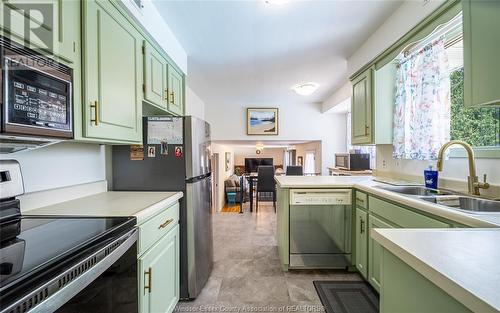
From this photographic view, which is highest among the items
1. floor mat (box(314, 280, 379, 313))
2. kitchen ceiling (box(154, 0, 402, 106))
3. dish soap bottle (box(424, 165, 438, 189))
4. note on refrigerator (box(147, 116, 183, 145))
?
kitchen ceiling (box(154, 0, 402, 106))

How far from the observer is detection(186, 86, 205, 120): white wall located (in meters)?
3.62

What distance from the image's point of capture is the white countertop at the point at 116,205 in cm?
113

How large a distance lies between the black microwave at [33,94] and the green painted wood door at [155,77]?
70 cm

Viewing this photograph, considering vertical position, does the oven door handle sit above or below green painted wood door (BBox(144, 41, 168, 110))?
below

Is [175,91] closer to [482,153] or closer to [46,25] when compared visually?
[46,25]

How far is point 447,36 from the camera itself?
172cm

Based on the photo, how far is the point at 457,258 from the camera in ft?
1.99

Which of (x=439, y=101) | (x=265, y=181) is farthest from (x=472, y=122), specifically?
(x=265, y=181)

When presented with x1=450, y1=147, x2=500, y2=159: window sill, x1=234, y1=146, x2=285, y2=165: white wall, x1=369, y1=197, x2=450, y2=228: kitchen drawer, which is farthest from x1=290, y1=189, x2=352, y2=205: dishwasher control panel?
x1=234, y1=146, x2=285, y2=165: white wall

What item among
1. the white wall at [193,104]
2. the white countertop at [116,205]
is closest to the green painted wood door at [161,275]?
the white countertop at [116,205]

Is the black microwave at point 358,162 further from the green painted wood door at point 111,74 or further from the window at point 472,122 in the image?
the green painted wood door at point 111,74

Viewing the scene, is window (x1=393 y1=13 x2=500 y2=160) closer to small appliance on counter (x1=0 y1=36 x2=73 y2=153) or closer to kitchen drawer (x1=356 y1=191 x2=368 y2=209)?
kitchen drawer (x1=356 y1=191 x2=368 y2=209)

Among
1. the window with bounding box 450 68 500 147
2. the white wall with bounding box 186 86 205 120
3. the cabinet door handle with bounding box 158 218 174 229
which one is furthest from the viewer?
the white wall with bounding box 186 86 205 120

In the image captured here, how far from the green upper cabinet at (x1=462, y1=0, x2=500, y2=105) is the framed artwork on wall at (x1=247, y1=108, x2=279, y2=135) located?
3.54 m
